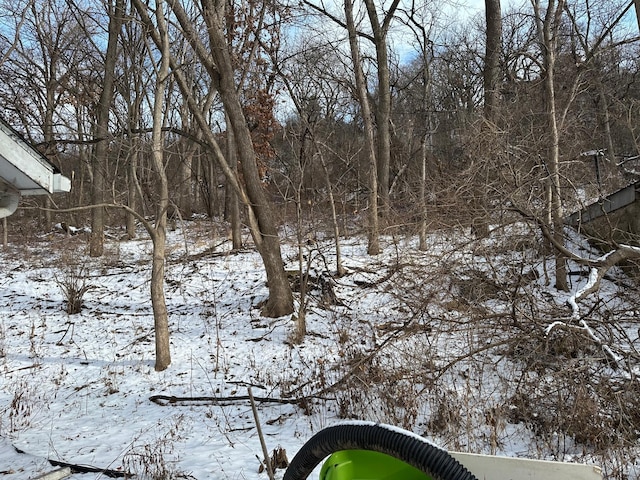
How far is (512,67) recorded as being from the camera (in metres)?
10.7

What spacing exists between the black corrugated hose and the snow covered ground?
368 centimetres

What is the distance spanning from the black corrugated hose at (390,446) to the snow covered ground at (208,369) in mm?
3681

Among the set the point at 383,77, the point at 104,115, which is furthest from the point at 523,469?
the point at 104,115

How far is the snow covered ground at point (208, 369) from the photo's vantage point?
16.8 feet

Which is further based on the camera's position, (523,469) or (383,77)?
(383,77)

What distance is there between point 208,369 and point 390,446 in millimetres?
6975

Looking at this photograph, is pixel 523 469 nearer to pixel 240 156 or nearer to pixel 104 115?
pixel 240 156

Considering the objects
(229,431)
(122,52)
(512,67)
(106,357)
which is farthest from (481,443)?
(122,52)

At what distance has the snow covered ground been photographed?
16.8 feet

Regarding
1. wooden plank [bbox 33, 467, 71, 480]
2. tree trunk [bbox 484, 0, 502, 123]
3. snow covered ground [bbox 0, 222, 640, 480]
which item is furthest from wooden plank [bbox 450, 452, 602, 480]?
tree trunk [bbox 484, 0, 502, 123]

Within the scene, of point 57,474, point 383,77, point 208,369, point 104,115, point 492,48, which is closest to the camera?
point 57,474

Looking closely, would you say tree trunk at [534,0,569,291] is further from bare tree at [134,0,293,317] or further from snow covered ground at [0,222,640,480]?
bare tree at [134,0,293,317]

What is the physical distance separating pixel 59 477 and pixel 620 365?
213 inches

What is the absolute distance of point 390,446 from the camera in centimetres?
108
